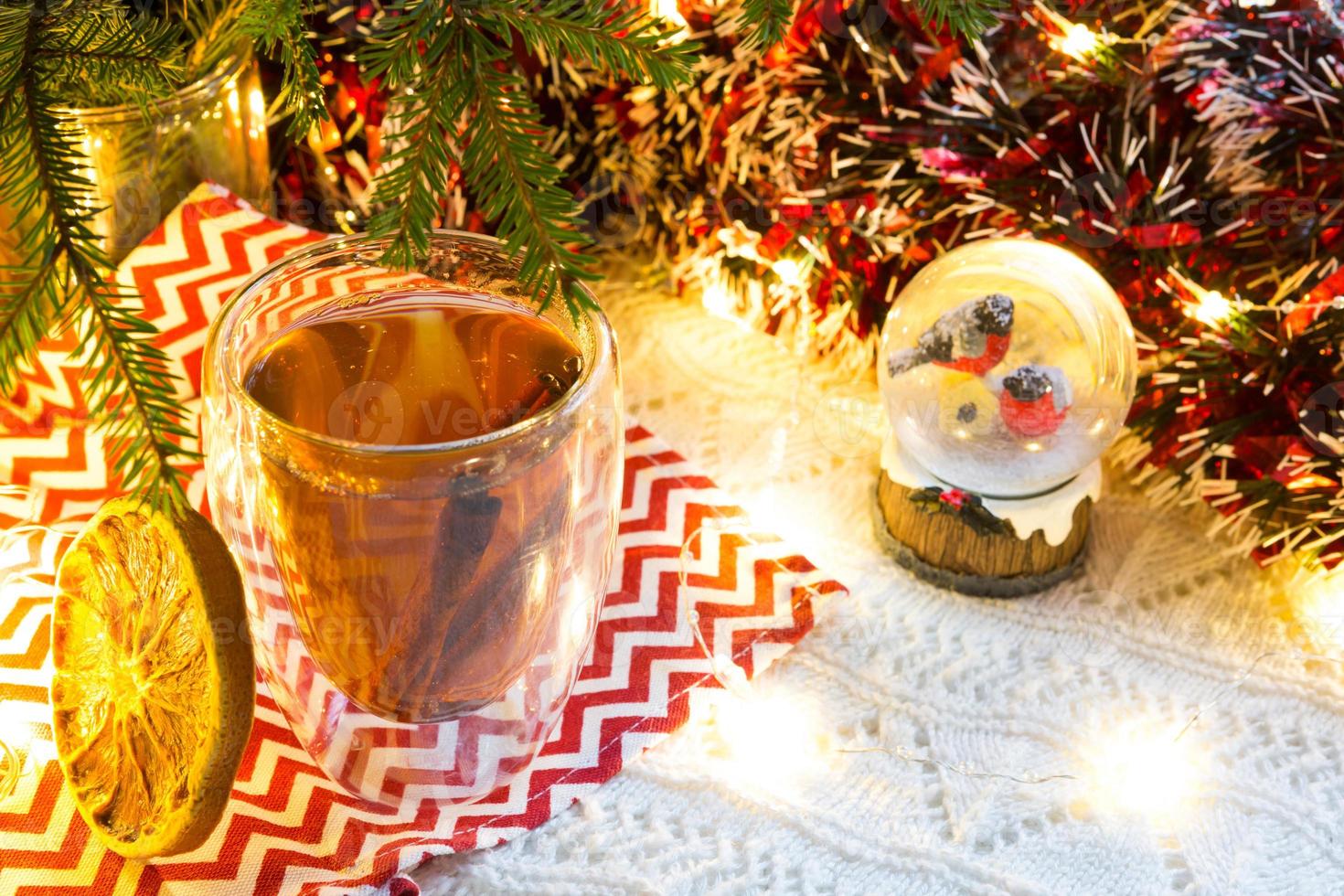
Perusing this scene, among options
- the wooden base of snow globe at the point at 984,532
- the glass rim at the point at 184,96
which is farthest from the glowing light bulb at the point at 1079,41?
the glass rim at the point at 184,96

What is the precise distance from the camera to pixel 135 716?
0.60 meters

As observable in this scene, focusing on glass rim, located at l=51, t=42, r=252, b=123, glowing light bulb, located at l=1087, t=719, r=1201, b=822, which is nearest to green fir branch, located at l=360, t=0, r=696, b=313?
glass rim, located at l=51, t=42, r=252, b=123

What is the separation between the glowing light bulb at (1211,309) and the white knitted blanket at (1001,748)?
15 cm

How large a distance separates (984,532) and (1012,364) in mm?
103

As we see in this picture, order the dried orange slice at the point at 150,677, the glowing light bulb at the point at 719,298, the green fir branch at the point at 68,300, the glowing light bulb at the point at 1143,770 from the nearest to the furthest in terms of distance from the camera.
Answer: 1. the green fir branch at the point at 68,300
2. the dried orange slice at the point at 150,677
3. the glowing light bulb at the point at 1143,770
4. the glowing light bulb at the point at 719,298

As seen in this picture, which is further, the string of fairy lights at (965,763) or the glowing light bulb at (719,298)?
the glowing light bulb at (719,298)

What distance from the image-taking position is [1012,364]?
0.74 meters

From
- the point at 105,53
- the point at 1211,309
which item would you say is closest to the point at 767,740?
the point at 1211,309

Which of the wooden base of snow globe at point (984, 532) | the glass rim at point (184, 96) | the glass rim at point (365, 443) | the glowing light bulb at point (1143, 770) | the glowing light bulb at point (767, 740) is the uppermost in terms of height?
the glass rim at point (184, 96)

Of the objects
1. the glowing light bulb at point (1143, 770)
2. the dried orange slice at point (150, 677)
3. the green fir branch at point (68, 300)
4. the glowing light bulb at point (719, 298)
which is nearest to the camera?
the green fir branch at point (68, 300)

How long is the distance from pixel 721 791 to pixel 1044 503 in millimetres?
258

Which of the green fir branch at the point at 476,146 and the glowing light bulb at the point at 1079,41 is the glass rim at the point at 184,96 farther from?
the glowing light bulb at the point at 1079,41

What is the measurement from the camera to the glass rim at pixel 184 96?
2.33ft

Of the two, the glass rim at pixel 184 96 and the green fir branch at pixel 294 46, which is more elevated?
the green fir branch at pixel 294 46
